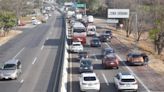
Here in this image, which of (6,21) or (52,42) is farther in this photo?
(6,21)

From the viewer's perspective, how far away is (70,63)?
178 feet

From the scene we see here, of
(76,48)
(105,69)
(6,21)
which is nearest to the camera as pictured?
(105,69)

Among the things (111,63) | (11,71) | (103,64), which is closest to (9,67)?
(11,71)

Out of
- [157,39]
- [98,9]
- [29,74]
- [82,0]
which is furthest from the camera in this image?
[82,0]

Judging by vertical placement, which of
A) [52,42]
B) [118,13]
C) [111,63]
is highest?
[118,13]

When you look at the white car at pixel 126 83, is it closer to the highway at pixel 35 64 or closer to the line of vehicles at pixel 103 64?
the line of vehicles at pixel 103 64

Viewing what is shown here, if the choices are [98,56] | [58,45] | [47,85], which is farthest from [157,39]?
[47,85]

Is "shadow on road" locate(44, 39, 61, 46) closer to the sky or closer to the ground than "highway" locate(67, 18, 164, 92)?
closer to the ground

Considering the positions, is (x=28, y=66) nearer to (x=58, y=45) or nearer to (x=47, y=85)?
(x=47, y=85)

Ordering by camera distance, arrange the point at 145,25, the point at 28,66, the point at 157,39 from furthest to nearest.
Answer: the point at 145,25
the point at 157,39
the point at 28,66

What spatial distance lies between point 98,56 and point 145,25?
79.0 ft

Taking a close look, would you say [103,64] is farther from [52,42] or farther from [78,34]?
[52,42]

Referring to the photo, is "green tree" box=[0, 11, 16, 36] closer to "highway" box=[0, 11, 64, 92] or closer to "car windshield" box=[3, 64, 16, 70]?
"highway" box=[0, 11, 64, 92]

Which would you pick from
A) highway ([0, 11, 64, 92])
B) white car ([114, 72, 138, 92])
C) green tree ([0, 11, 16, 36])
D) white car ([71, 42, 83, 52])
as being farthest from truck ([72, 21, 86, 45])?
white car ([114, 72, 138, 92])
